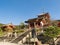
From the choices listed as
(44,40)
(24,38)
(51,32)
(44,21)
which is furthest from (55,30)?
(44,21)

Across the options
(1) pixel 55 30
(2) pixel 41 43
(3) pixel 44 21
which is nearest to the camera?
(2) pixel 41 43

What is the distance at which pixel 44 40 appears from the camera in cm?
3044

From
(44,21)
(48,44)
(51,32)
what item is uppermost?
(44,21)

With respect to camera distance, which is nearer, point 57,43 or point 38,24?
point 57,43

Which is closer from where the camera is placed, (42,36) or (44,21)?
(42,36)

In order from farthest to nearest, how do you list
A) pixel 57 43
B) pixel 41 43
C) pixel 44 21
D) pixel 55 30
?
pixel 44 21 → pixel 55 30 → pixel 41 43 → pixel 57 43

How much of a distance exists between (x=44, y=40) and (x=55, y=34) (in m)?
2.19

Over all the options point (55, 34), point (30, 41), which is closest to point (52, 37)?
point (55, 34)

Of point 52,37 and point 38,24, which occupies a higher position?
point 38,24

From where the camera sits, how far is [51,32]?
31094 millimetres

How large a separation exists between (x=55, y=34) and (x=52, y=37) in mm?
1059

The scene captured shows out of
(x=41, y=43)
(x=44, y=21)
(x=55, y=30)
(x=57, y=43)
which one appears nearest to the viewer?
(x=57, y=43)

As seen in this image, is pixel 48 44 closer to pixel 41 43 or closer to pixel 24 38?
pixel 41 43

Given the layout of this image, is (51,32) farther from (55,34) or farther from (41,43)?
(41,43)
